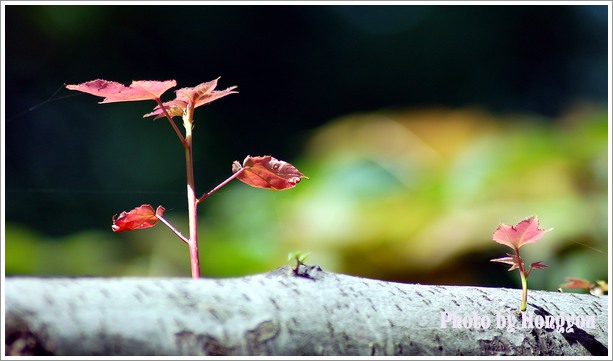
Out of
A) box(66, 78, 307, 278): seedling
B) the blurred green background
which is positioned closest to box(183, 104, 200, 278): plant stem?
box(66, 78, 307, 278): seedling

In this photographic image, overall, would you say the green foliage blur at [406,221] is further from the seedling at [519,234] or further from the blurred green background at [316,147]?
the seedling at [519,234]

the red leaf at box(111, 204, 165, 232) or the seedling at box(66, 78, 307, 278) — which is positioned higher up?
the seedling at box(66, 78, 307, 278)

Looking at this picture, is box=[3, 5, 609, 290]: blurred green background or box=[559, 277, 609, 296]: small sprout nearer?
Answer: box=[559, 277, 609, 296]: small sprout

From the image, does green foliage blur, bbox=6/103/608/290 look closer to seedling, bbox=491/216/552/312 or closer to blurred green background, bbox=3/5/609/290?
blurred green background, bbox=3/5/609/290

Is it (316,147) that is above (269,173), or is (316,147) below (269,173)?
above

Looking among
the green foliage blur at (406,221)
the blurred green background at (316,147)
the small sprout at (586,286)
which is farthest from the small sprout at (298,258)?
the green foliage blur at (406,221)

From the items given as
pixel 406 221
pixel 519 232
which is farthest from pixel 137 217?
pixel 406 221

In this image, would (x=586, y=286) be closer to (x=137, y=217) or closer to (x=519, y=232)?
(x=519, y=232)
